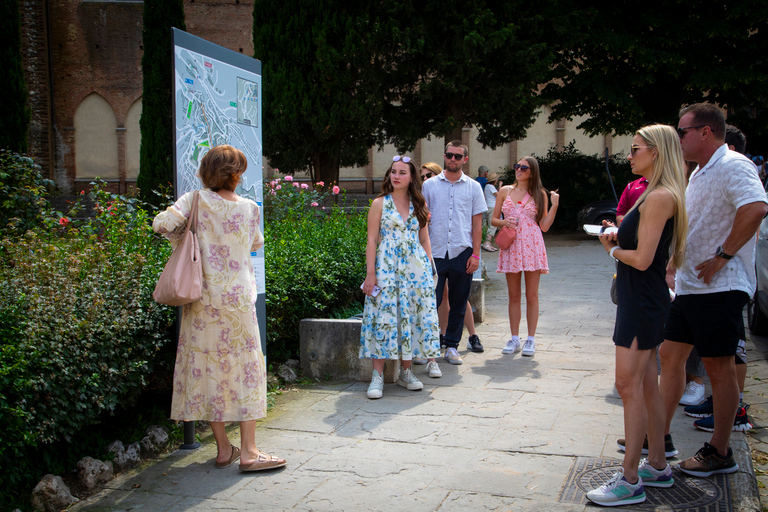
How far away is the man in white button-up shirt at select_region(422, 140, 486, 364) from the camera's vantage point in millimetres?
5969

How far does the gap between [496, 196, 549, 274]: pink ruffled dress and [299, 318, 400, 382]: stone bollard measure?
163cm

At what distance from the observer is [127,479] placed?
3.74m

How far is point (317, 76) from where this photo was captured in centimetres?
1750

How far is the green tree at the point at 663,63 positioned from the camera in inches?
692

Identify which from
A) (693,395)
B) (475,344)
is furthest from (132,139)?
(693,395)

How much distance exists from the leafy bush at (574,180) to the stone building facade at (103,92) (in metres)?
7.31

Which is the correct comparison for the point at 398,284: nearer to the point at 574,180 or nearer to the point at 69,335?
the point at 69,335

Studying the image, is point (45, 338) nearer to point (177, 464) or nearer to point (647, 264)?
point (177, 464)

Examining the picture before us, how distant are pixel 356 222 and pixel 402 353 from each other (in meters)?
3.66

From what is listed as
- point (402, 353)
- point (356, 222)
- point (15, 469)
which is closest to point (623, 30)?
point (356, 222)

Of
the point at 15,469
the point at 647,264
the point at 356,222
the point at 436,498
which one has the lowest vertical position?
the point at 436,498

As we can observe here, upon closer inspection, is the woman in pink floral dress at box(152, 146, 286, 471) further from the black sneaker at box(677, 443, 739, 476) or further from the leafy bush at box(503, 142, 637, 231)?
the leafy bush at box(503, 142, 637, 231)

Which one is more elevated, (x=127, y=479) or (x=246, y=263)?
(x=246, y=263)

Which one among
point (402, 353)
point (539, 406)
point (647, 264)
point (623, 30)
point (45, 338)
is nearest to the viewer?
point (647, 264)
